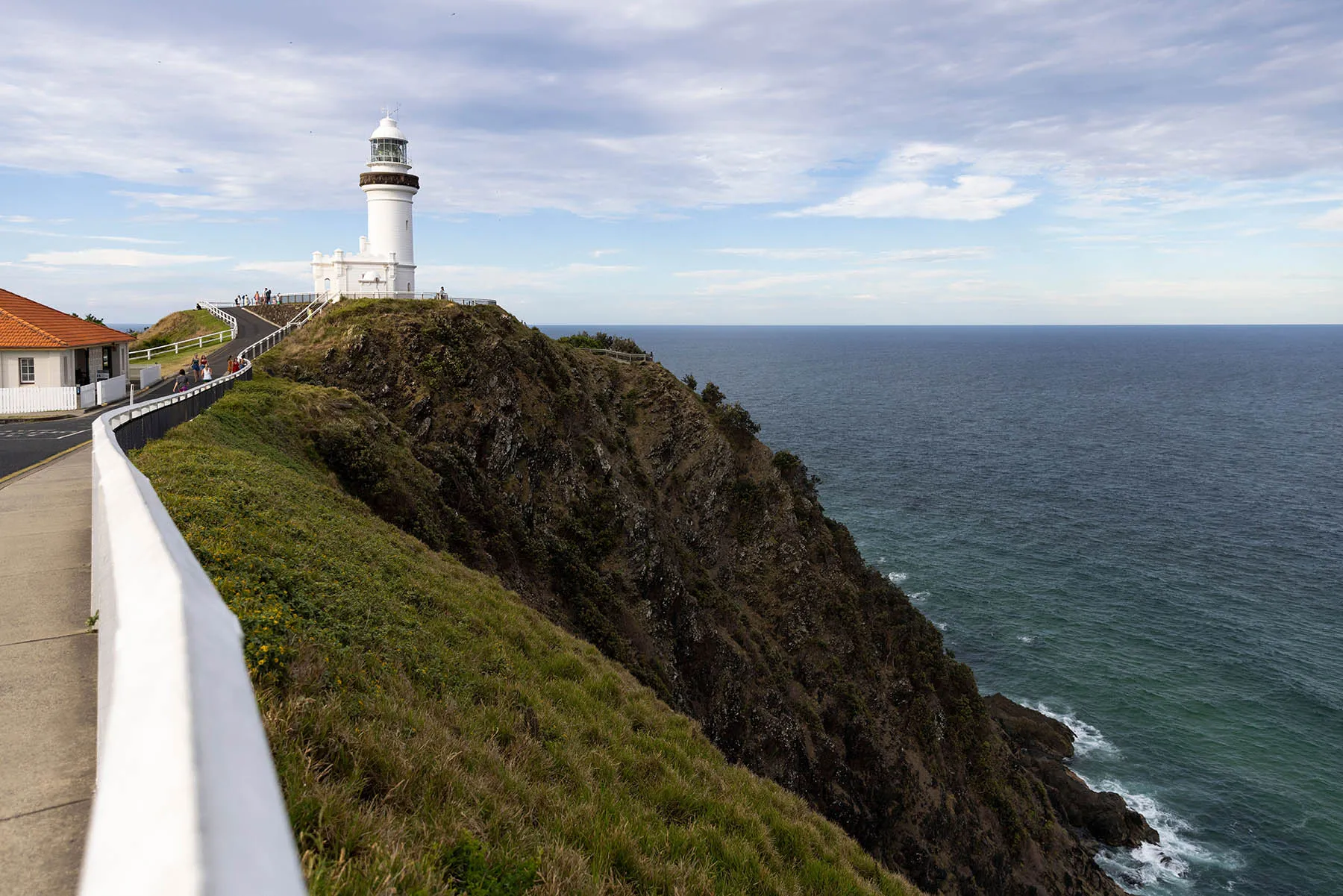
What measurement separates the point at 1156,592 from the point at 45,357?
210ft

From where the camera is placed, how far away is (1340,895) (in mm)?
29047

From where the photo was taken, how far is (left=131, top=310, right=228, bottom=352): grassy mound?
160ft

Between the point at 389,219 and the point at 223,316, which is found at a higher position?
the point at 389,219

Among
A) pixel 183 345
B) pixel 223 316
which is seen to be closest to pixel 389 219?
pixel 223 316

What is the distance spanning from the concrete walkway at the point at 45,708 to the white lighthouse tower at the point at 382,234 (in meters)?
45.5

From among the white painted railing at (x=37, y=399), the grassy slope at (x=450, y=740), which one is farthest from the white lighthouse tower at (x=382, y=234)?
the grassy slope at (x=450, y=740)

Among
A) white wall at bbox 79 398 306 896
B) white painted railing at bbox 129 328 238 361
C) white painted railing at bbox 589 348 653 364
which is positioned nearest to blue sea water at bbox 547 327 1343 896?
white painted railing at bbox 589 348 653 364

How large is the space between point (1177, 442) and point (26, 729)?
4644 inches

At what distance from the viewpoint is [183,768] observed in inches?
67.1

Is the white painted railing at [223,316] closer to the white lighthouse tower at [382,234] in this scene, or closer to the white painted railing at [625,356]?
the white lighthouse tower at [382,234]

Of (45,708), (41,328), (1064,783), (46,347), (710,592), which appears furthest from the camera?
(710,592)

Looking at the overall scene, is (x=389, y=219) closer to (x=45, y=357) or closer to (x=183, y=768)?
(x=45, y=357)

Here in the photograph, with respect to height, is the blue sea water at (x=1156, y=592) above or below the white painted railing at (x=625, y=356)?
below

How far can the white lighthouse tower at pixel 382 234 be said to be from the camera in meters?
52.7
